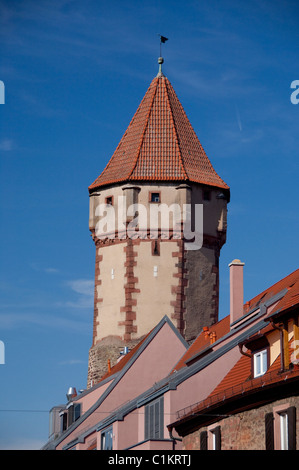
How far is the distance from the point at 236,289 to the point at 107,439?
22.2 feet

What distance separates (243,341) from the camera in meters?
38.3

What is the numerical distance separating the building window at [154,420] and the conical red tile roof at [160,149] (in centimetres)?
3296

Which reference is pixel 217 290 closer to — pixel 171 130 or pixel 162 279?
pixel 162 279

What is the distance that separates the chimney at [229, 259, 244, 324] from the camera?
141 ft

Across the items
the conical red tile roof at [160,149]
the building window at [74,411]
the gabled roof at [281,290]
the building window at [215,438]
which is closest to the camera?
the gabled roof at [281,290]

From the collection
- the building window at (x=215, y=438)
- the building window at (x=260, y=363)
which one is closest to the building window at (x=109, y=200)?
the building window at (x=215, y=438)

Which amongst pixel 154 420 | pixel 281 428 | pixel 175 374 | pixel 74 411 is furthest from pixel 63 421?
pixel 281 428

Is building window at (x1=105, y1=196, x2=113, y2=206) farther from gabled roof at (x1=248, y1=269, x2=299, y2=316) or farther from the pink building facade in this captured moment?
gabled roof at (x1=248, y1=269, x2=299, y2=316)

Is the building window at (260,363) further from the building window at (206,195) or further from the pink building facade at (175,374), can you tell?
the building window at (206,195)

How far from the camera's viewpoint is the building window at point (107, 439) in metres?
45.1

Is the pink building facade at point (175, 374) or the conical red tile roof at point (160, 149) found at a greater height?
the conical red tile roof at point (160, 149)

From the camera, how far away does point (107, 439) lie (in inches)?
1804
